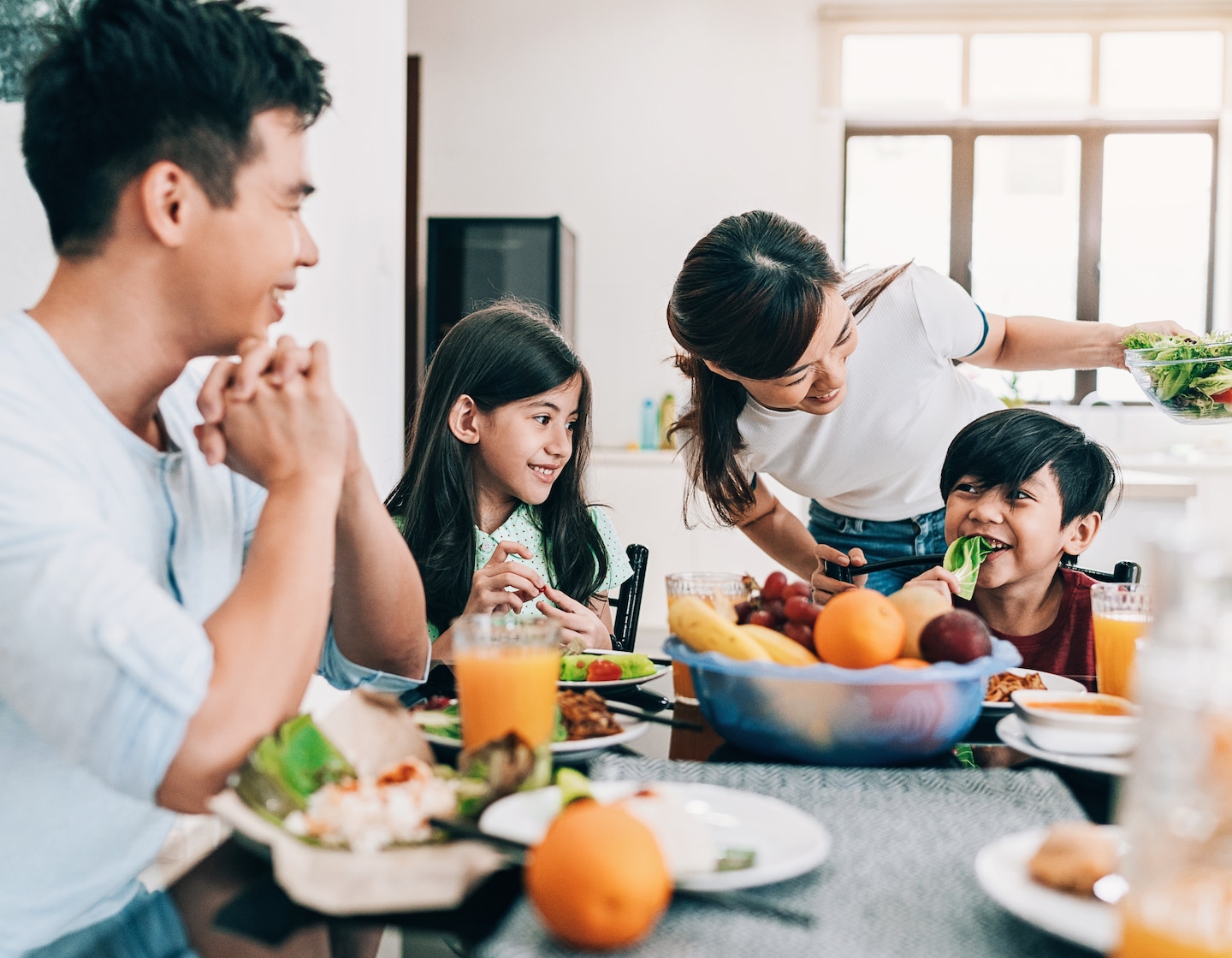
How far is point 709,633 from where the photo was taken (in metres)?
0.93

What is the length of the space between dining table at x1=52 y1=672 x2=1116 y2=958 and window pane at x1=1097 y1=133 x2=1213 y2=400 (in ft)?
16.6

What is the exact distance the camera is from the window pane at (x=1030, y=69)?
5.21 metres

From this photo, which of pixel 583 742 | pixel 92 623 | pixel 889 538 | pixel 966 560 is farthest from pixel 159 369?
pixel 889 538

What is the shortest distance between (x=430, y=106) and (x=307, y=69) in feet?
15.3

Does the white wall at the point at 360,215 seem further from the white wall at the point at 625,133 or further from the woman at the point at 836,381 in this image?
the white wall at the point at 625,133

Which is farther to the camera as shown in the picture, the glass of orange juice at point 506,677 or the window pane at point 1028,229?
the window pane at point 1028,229

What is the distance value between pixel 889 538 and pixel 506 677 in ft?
5.31

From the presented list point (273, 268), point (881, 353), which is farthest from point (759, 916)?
point (881, 353)

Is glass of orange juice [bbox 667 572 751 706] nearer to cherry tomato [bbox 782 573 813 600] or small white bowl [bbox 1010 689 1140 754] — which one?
cherry tomato [bbox 782 573 813 600]

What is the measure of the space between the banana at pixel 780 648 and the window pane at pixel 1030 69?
5057 millimetres

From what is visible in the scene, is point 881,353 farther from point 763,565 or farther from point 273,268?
point 763,565

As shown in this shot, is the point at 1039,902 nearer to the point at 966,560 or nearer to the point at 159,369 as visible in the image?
the point at 159,369

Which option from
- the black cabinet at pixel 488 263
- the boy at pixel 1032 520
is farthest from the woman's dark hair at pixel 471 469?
the black cabinet at pixel 488 263

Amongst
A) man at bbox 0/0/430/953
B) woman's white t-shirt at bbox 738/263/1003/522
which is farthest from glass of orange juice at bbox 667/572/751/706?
woman's white t-shirt at bbox 738/263/1003/522
